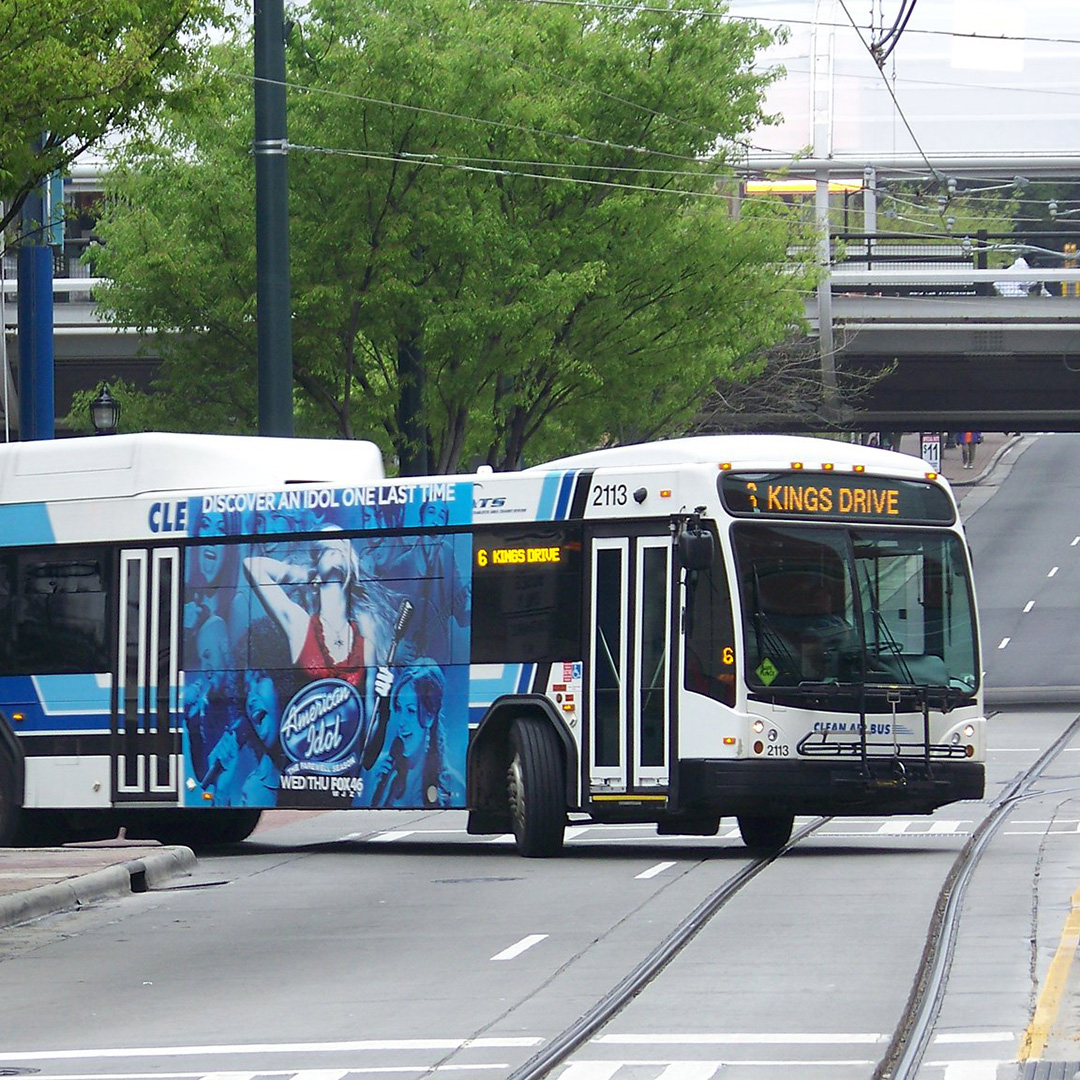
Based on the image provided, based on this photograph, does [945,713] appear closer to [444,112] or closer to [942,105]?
[444,112]

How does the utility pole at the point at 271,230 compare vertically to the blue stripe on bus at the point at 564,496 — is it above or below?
above

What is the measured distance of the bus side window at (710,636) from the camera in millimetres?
16203

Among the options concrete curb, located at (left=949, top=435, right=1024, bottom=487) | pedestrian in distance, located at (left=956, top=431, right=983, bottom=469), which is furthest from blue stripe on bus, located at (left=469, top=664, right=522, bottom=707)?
pedestrian in distance, located at (left=956, top=431, right=983, bottom=469)

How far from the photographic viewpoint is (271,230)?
2308 cm

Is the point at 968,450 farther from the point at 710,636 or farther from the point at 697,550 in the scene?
the point at 697,550

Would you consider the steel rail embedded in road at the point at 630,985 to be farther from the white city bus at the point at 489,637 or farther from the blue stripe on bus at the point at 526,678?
the blue stripe on bus at the point at 526,678

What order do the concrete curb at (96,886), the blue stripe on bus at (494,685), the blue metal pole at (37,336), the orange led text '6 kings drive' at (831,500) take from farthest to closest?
the blue metal pole at (37,336) < the blue stripe on bus at (494,685) < the orange led text '6 kings drive' at (831,500) < the concrete curb at (96,886)

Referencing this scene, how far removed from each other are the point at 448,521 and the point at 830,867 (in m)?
4.02

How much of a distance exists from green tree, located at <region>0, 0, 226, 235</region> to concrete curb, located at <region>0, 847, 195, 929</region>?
4.35 m

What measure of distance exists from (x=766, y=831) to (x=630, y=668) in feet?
6.16

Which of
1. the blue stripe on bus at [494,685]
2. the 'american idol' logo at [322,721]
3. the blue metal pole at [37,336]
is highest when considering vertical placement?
the blue metal pole at [37,336]

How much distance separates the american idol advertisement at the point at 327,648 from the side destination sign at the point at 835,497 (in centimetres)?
229

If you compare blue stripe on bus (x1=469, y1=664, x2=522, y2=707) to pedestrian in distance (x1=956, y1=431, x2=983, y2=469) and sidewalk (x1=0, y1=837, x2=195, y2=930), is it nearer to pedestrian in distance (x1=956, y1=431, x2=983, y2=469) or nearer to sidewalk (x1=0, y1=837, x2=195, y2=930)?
sidewalk (x1=0, y1=837, x2=195, y2=930)

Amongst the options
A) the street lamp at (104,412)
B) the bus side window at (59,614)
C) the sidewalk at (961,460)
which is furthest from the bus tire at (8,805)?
the sidewalk at (961,460)
